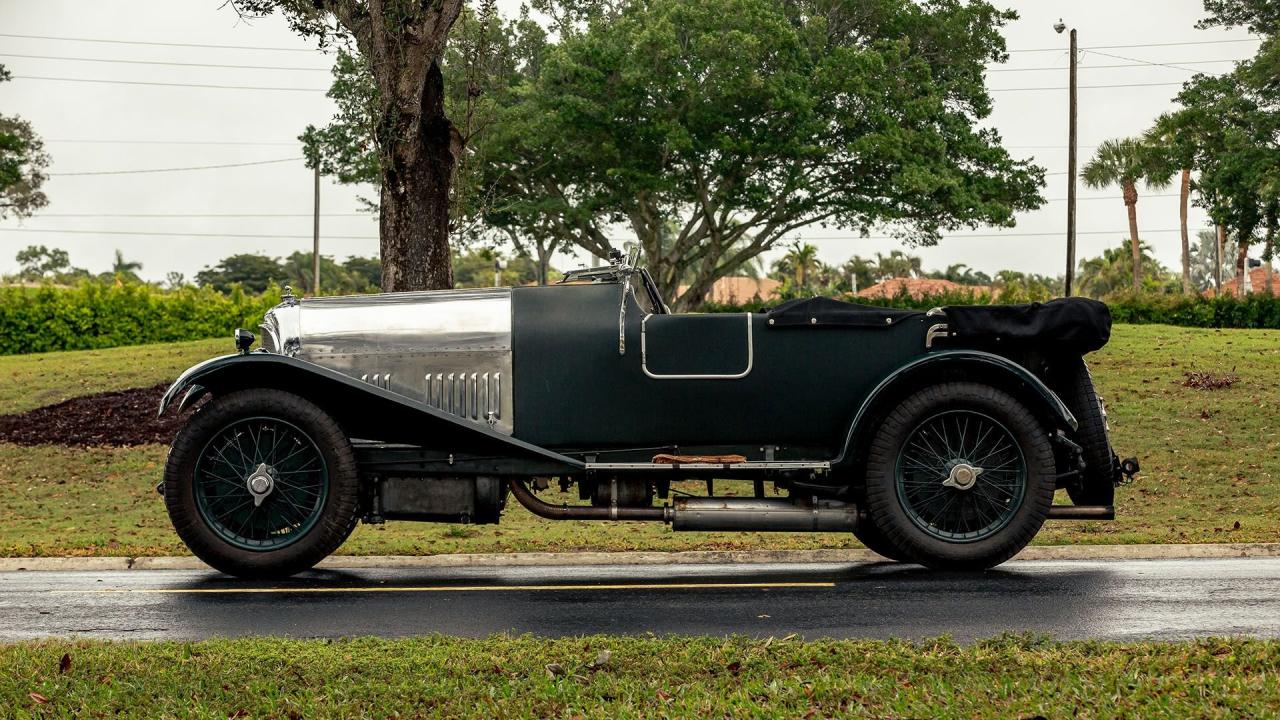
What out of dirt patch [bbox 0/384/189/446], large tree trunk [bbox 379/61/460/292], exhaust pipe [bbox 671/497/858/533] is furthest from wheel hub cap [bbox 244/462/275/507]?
dirt patch [bbox 0/384/189/446]

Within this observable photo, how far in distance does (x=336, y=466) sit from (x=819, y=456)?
283cm

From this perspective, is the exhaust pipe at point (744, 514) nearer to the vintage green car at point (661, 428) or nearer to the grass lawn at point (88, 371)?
the vintage green car at point (661, 428)

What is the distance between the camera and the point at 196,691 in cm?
490

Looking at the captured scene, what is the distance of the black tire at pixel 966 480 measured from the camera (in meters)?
7.66

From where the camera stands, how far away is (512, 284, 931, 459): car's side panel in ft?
25.2

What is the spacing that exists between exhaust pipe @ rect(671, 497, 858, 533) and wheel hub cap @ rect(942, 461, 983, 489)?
0.58 m

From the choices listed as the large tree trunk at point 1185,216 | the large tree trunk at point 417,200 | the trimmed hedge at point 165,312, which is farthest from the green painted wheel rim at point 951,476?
the large tree trunk at point 1185,216

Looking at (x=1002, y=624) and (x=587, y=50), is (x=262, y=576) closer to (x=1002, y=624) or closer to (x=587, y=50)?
(x=1002, y=624)

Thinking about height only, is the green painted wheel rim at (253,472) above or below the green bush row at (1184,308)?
below

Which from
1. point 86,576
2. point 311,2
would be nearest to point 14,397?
point 311,2

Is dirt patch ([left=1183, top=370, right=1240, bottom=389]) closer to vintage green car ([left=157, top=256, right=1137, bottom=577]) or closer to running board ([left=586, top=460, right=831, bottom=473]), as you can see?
vintage green car ([left=157, top=256, right=1137, bottom=577])

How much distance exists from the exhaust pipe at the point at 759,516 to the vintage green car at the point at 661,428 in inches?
0.5

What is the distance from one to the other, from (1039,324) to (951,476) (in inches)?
41.9

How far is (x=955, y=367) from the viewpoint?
782 centimetres
